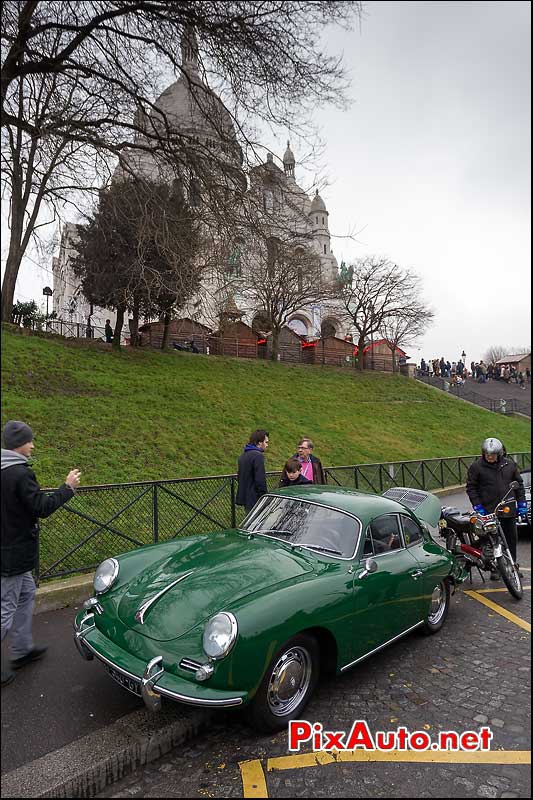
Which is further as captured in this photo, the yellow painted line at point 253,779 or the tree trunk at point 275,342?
the tree trunk at point 275,342

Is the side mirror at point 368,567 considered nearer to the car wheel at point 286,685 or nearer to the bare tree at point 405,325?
the car wheel at point 286,685

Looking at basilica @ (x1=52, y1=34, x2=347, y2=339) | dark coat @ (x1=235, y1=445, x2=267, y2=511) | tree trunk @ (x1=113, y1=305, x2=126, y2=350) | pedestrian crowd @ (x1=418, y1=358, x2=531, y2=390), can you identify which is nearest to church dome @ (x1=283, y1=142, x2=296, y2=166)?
basilica @ (x1=52, y1=34, x2=347, y2=339)

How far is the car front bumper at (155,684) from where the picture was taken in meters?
2.82

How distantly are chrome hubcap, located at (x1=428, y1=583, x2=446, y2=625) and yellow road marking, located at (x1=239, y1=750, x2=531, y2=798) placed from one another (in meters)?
2.11

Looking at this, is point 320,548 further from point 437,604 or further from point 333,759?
point 437,604

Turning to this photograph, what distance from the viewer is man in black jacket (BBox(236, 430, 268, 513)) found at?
6.68 metres

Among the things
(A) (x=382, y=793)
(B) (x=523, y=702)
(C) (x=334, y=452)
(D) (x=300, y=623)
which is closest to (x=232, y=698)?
(D) (x=300, y=623)

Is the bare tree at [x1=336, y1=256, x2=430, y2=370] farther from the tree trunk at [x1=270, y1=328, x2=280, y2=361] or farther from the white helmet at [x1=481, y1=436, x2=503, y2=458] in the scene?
the white helmet at [x1=481, y1=436, x2=503, y2=458]

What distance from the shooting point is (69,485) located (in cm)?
341

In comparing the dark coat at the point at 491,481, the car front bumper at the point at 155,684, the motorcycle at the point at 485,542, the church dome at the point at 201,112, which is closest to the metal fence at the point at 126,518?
the car front bumper at the point at 155,684

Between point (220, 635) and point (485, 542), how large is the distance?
4040 mm

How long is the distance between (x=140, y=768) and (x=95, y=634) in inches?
35.4

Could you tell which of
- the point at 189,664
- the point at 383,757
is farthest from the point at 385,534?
the point at 189,664

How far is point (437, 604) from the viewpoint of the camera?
4.84 metres
